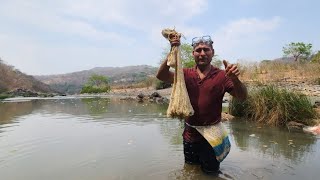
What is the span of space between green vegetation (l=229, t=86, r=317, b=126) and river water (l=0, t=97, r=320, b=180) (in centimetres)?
69

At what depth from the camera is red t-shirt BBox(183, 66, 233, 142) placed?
4.74m

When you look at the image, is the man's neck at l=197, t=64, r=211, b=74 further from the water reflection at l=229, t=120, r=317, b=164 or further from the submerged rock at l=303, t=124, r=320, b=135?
the submerged rock at l=303, t=124, r=320, b=135

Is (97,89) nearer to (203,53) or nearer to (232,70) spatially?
(203,53)

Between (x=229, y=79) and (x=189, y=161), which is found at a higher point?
(x=229, y=79)

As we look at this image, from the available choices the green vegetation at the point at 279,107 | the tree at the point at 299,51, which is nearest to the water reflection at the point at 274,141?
the green vegetation at the point at 279,107

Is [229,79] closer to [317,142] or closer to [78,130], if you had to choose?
[317,142]

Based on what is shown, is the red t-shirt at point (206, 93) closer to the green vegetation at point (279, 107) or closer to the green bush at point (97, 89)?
the green vegetation at point (279, 107)

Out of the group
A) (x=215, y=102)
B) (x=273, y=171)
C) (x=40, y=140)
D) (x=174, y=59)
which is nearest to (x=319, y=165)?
(x=273, y=171)

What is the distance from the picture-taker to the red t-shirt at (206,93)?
187 inches

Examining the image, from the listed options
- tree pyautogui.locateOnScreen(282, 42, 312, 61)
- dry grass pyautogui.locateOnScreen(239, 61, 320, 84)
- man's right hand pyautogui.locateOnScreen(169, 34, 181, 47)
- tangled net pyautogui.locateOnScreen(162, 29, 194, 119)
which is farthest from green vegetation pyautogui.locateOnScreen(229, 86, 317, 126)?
tree pyautogui.locateOnScreen(282, 42, 312, 61)

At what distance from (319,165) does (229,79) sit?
7.99ft

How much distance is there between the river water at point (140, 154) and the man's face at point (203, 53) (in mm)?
1594

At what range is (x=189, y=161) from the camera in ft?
17.4

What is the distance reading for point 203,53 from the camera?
4770mm
